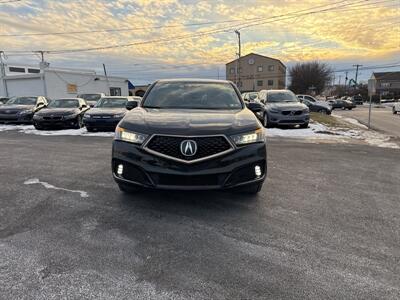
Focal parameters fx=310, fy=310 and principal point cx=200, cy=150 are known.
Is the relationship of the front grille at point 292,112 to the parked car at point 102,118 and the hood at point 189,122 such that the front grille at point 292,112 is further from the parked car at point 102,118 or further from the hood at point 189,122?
the hood at point 189,122

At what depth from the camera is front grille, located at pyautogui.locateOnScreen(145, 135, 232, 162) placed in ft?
11.4

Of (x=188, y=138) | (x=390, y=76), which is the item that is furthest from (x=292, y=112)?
(x=390, y=76)

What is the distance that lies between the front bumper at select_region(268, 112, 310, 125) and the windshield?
4.67 feet

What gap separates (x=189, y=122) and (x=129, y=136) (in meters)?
0.74

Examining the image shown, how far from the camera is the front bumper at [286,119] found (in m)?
12.8

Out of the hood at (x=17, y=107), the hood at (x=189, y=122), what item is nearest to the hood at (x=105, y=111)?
the hood at (x=17, y=107)

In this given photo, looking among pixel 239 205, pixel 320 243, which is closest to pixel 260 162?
pixel 239 205

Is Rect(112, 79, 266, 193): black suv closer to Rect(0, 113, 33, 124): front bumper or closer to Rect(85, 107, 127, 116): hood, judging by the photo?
Rect(85, 107, 127, 116): hood

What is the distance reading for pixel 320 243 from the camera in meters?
3.11

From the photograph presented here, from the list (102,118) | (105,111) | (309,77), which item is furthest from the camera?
(309,77)

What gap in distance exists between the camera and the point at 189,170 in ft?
11.3

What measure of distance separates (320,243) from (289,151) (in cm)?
518

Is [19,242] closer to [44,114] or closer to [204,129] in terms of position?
[204,129]

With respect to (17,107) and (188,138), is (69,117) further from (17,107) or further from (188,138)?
(188,138)
